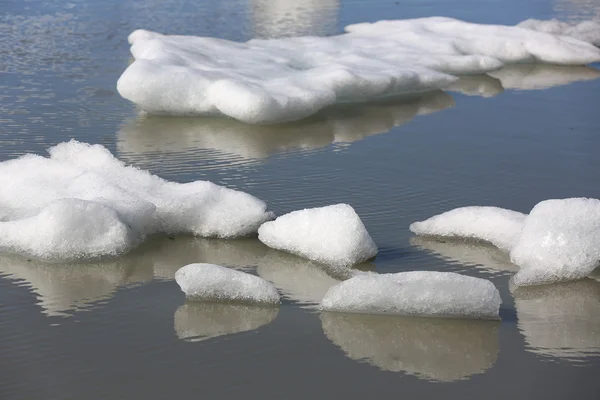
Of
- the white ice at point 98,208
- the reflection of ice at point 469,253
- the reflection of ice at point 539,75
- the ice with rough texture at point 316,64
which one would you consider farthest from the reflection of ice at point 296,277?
the reflection of ice at point 539,75

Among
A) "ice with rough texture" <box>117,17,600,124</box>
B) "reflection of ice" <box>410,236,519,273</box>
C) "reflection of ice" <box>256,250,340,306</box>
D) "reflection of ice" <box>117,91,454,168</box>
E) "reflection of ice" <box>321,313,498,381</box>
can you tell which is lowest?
"reflection of ice" <box>321,313,498,381</box>

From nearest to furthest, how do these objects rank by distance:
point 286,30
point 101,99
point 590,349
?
point 590,349 → point 101,99 → point 286,30

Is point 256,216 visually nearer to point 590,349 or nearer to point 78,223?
point 78,223

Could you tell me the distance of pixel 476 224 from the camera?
3721mm

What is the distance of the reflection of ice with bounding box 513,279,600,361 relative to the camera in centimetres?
291

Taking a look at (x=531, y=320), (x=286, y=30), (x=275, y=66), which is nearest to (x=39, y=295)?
(x=531, y=320)

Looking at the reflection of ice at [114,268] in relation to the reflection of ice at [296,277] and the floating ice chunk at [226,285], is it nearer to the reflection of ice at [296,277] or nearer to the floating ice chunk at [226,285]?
the reflection of ice at [296,277]

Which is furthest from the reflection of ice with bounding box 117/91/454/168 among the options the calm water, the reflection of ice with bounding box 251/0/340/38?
the reflection of ice with bounding box 251/0/340/38

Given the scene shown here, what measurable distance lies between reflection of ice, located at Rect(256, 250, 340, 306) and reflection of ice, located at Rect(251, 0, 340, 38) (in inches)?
186

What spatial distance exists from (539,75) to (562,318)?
4.01m

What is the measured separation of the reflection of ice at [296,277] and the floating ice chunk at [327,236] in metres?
0.04

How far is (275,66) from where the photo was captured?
6.38 m

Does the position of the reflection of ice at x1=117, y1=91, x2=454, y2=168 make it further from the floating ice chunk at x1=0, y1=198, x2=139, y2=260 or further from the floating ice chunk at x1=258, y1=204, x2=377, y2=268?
the floating ice chunk at x1=258, y1=204, x2=377, y2=268

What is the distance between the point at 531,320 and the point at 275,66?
12.0 feet
